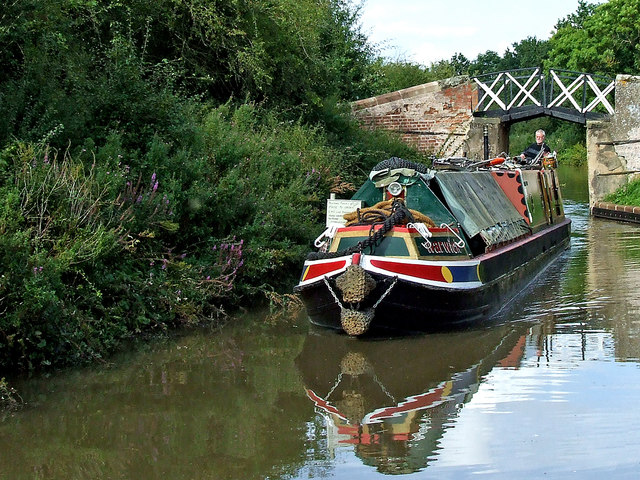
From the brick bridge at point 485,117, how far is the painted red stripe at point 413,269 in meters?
16.2

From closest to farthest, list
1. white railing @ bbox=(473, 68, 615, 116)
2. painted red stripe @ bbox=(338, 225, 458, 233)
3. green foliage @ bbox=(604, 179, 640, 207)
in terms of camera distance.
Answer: painted red stripe @ bbox=(338, 225, 458, 233) → green foliage @ bbox=(604, 179, 640, 207) → white railing @ bbox=(473, 68, 615, 116)

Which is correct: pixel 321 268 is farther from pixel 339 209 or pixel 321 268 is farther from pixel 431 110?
pixel 431 110

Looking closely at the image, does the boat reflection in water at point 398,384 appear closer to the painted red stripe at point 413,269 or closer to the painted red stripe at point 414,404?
the painted red stripe at point 414,404

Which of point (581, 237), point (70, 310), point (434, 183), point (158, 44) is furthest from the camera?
point (581, 237)

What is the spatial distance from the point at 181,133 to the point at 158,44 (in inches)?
199

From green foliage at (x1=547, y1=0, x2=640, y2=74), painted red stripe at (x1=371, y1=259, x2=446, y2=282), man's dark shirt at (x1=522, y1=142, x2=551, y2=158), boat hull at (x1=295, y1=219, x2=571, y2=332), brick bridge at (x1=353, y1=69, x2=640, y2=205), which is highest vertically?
green foliage at (x1=547, y1=0, x2=640, y2=74)

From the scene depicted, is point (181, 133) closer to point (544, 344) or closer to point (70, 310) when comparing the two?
point (70, 310)

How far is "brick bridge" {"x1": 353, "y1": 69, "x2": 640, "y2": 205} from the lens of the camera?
84.7ft

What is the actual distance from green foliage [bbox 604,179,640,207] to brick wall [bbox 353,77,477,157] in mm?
4432

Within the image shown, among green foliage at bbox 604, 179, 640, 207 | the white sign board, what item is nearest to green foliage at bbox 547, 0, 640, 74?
green foliage at bbox 604, 179, 640, 207

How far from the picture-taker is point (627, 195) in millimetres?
25094

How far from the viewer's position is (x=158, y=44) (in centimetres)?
1648

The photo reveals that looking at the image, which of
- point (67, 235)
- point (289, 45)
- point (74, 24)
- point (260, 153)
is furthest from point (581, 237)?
point (67, 235)

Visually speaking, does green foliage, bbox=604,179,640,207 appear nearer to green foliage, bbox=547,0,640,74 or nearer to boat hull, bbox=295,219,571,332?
boat hull, bbox=295,219,571,332
